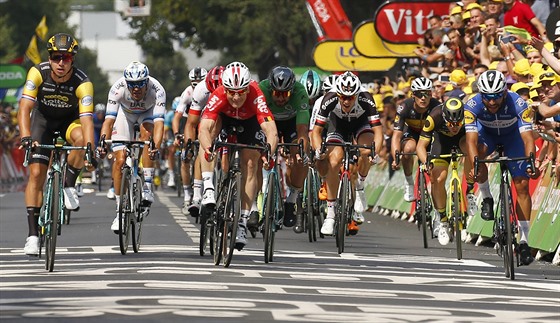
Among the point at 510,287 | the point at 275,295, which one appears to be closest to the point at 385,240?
the point at 510,287

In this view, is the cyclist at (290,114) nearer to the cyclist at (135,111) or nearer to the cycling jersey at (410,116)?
the cyclist at (135,111)

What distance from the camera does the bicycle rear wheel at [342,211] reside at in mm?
18562

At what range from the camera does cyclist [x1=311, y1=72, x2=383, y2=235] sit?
64.1 ft

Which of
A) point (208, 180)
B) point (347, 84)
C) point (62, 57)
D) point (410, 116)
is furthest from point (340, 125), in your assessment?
point (62, 57)

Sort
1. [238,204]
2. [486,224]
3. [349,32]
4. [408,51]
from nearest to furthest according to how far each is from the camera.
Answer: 1. [238,204]
2. [486,224]
3. [408,51]
4. [349,32]

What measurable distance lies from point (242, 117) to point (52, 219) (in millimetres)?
2236

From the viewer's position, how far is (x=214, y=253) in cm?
1625

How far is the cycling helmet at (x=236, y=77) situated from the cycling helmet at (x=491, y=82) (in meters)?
2.18

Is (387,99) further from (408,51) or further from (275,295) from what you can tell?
(275,295)

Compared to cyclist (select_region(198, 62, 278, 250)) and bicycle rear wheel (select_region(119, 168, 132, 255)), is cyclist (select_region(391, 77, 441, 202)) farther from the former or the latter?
cyclist (select_region(198, 62, 278, 250))

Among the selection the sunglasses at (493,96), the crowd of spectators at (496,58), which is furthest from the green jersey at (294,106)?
the sunglasses at (493,96)

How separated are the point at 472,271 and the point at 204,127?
2760 millimetres

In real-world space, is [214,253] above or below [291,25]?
below

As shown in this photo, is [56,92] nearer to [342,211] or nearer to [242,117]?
[242,117]
